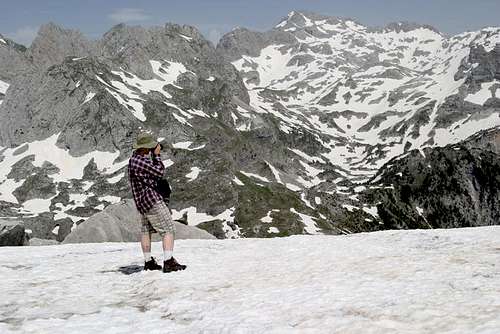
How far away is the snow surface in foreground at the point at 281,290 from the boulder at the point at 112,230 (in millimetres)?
15423

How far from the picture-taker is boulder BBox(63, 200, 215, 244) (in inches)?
1416

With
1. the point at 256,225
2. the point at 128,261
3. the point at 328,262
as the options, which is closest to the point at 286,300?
the point at 328,262

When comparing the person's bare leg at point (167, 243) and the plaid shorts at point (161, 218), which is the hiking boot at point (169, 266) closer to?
the person's bare leg at point (167, 243)

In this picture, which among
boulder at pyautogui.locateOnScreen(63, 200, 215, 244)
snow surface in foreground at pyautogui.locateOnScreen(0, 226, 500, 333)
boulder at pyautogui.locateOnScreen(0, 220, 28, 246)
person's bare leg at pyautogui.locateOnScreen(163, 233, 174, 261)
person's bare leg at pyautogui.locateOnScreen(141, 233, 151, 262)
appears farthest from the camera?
boulder at pyautogui.locateOnScreen(63, 200, 215, 244)

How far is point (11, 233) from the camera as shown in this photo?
33.0 m

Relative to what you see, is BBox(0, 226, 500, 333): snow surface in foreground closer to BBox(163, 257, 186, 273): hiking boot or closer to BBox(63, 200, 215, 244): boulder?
BBox(163, 257, 186, 273): hiking boot

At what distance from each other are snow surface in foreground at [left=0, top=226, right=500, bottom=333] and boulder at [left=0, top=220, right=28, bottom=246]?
43.4ft

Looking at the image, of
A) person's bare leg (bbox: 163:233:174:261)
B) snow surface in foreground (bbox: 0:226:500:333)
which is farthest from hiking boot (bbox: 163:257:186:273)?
snow surface in foreground (bbox: 0:226:500:333)

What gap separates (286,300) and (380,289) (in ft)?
7.78

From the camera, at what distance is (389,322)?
979 centimetres

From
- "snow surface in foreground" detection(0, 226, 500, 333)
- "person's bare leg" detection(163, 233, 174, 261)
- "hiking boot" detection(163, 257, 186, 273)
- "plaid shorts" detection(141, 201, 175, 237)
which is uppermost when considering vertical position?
"plaid shorts" detection(141, 201, 175, 237)

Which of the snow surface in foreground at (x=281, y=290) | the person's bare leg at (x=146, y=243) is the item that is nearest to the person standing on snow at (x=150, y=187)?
the person's bare leg at (x=146, y=243)

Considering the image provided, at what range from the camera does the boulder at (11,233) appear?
107 feet

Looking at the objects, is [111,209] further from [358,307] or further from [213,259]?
[358,307]
